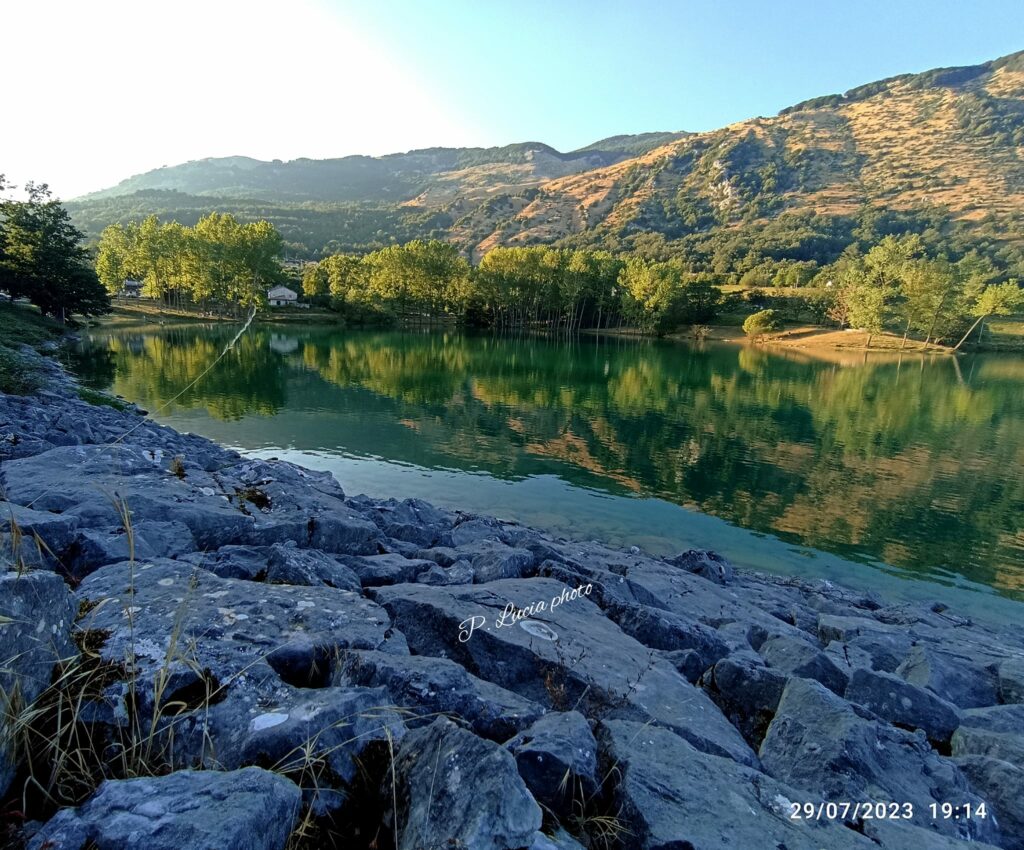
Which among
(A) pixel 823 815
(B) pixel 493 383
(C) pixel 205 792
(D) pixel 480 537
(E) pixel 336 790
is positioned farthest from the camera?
(B) pixel 493 383

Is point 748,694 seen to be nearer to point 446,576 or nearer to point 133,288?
point 446,576

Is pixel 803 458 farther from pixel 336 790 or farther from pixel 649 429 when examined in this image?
pixel 336 790

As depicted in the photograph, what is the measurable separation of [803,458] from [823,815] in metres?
28.2

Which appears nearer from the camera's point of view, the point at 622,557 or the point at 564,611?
the point at 564,611

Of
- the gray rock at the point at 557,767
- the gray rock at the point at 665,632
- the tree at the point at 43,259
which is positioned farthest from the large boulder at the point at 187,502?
the tree at the point at 43,259

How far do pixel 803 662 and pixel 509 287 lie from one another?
4599 inches

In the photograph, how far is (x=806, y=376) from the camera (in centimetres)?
6372

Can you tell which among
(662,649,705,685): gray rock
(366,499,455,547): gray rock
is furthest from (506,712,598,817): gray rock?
(366,499,455,547): gray rock

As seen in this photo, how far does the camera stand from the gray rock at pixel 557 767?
3691 mm

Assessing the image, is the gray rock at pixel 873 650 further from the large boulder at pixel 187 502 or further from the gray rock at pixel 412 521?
the large boulder at pixel 187 502

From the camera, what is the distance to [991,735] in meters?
6.02

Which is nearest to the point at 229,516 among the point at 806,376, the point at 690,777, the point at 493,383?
the point at 690,777

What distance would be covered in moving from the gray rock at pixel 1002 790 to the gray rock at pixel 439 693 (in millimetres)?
4268

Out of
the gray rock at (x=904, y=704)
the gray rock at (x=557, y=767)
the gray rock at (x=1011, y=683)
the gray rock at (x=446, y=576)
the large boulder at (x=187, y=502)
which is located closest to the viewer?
the gray rock at (x=557, y=767)
